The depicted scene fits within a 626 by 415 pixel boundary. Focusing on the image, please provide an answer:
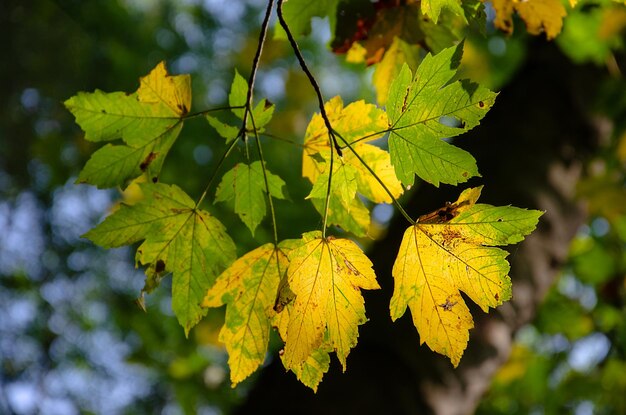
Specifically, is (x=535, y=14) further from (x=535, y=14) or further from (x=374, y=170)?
(x=374, y=170)

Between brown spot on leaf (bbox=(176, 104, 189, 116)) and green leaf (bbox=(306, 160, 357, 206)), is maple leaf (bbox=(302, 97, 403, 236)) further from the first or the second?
brown spot on leaf (bbox=(176, 104, 189, 116))

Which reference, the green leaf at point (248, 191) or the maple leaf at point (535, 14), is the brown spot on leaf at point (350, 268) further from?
the maple leaf at point (535, 14)

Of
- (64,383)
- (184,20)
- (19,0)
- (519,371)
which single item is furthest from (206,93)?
(519,371)

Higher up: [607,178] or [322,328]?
[322,328]

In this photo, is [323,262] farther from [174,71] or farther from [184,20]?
[184,20]

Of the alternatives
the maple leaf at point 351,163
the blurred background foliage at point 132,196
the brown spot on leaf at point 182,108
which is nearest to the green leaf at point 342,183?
the maple leaf at point 351,163

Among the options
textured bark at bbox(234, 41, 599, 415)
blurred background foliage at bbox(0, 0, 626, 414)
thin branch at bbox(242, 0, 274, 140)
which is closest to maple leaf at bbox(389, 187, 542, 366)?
Result: thin branch at bbox(242, 0, 274, 140)

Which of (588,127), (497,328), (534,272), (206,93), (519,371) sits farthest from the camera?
(206,93)
